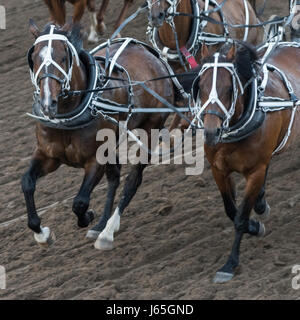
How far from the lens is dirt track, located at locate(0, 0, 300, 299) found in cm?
633

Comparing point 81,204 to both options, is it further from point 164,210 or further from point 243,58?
point 243,58

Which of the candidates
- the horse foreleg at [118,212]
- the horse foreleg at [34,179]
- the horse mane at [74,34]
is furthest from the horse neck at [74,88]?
the horse foreleg at [118,212]

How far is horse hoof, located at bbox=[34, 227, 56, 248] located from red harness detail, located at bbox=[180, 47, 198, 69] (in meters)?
2.17

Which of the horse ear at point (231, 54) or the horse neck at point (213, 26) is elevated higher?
the horse ear at point (231, 54)

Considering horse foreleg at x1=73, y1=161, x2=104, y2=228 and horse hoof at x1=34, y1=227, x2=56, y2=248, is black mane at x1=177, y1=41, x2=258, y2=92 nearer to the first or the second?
horse foreleg at x1=73, y1=161, x2=104, y2=228

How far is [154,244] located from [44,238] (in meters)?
0.94

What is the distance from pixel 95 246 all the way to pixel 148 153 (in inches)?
37.4

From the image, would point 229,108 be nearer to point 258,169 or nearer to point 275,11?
point 258,169

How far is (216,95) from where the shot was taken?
5746 millimetres

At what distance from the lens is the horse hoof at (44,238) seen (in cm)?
677

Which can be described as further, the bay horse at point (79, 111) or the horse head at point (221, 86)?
the bay horse at point (79, 111)

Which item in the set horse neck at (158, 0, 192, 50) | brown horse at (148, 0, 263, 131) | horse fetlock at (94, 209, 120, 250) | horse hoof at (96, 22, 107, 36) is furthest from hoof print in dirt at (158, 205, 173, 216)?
horse hoof at (96, 22, 107, 36)

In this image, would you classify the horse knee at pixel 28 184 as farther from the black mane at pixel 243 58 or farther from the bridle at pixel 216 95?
the black mane at pixel 243 58

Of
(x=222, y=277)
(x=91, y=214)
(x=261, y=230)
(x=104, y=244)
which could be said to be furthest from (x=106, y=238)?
(x=261, y=230)
